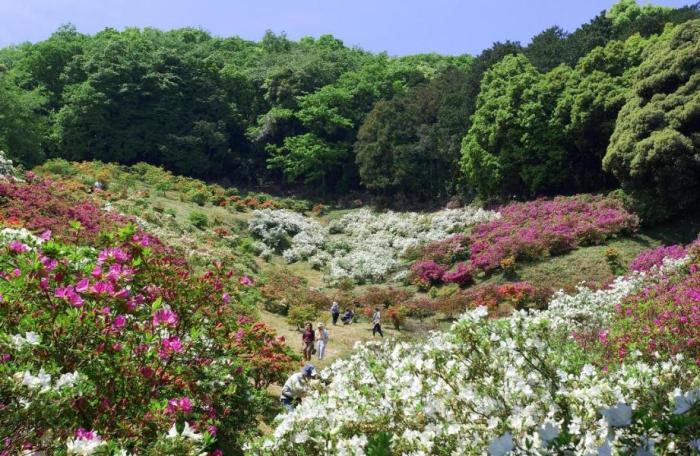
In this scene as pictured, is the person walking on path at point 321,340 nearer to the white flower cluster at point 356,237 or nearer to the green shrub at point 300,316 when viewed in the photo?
the green shrub at point 300,316

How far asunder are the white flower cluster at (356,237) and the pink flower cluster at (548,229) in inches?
99.4

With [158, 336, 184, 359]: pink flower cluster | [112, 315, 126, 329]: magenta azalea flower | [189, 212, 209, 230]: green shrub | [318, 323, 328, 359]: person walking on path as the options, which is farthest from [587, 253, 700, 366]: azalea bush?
[189, 212, 209, 230]: green shrub

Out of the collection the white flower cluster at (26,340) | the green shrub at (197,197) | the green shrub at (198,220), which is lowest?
the green shrub at (198,220)

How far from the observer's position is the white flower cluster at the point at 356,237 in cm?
2458

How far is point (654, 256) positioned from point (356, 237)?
50.3ft

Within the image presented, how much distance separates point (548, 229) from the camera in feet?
68.1

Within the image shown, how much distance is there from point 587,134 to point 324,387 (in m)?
22.9

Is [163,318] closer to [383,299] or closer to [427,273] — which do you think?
[383,299]

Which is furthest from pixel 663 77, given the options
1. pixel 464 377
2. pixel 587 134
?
pixel 464 377

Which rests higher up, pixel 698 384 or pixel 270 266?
pixel 698 384

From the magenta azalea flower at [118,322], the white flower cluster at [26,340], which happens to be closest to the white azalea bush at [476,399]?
the magenta azalea flower at [118,322]

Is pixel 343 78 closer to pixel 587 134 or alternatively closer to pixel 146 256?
pixel 587 134

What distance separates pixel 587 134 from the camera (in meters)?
24.3

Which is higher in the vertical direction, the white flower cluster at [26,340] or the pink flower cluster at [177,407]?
the white flower cluster at [26,340]
